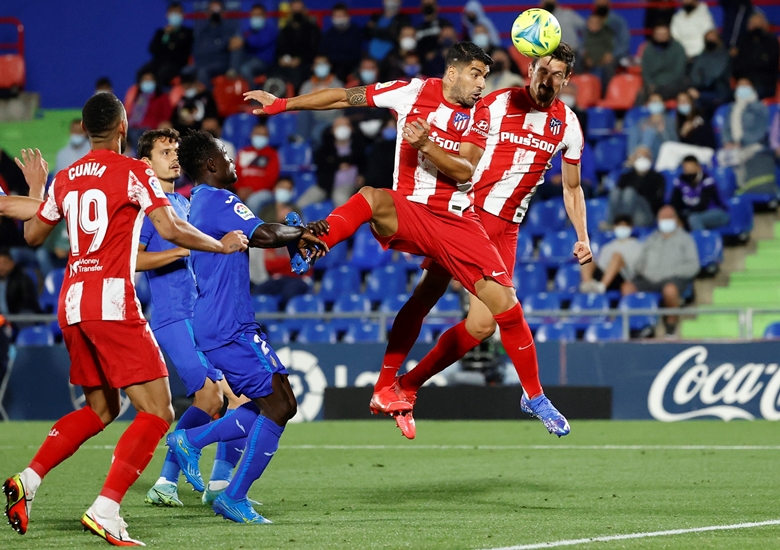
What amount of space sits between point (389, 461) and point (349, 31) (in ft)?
37.8

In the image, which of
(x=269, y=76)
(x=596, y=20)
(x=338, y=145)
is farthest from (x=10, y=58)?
(x=596, y=20)

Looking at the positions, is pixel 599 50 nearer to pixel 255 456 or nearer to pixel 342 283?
pixel 342 283

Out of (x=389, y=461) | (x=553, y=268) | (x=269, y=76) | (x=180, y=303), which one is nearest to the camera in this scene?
(x=180, y=303)

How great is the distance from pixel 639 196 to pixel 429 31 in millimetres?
4691

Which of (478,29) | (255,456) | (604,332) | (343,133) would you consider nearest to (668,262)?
(604,332)

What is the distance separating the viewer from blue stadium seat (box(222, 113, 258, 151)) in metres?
20.3

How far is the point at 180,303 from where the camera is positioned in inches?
Answer: 317

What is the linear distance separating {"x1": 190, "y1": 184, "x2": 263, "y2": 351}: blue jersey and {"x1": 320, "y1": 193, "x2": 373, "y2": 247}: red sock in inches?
21.2

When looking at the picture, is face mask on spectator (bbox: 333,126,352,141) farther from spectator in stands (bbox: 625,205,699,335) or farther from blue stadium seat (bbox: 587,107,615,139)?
spectator in stands (bbox: 625,205,699,335)

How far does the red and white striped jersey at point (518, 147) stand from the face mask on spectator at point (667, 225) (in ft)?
26.3

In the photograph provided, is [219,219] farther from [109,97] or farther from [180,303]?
[180,303]

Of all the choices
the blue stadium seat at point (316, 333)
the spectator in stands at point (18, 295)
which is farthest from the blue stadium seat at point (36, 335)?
the blue stadium seat at point (316, 333)

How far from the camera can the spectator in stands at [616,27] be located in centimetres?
1895

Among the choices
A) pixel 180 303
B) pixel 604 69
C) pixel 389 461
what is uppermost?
pixel 604 69
